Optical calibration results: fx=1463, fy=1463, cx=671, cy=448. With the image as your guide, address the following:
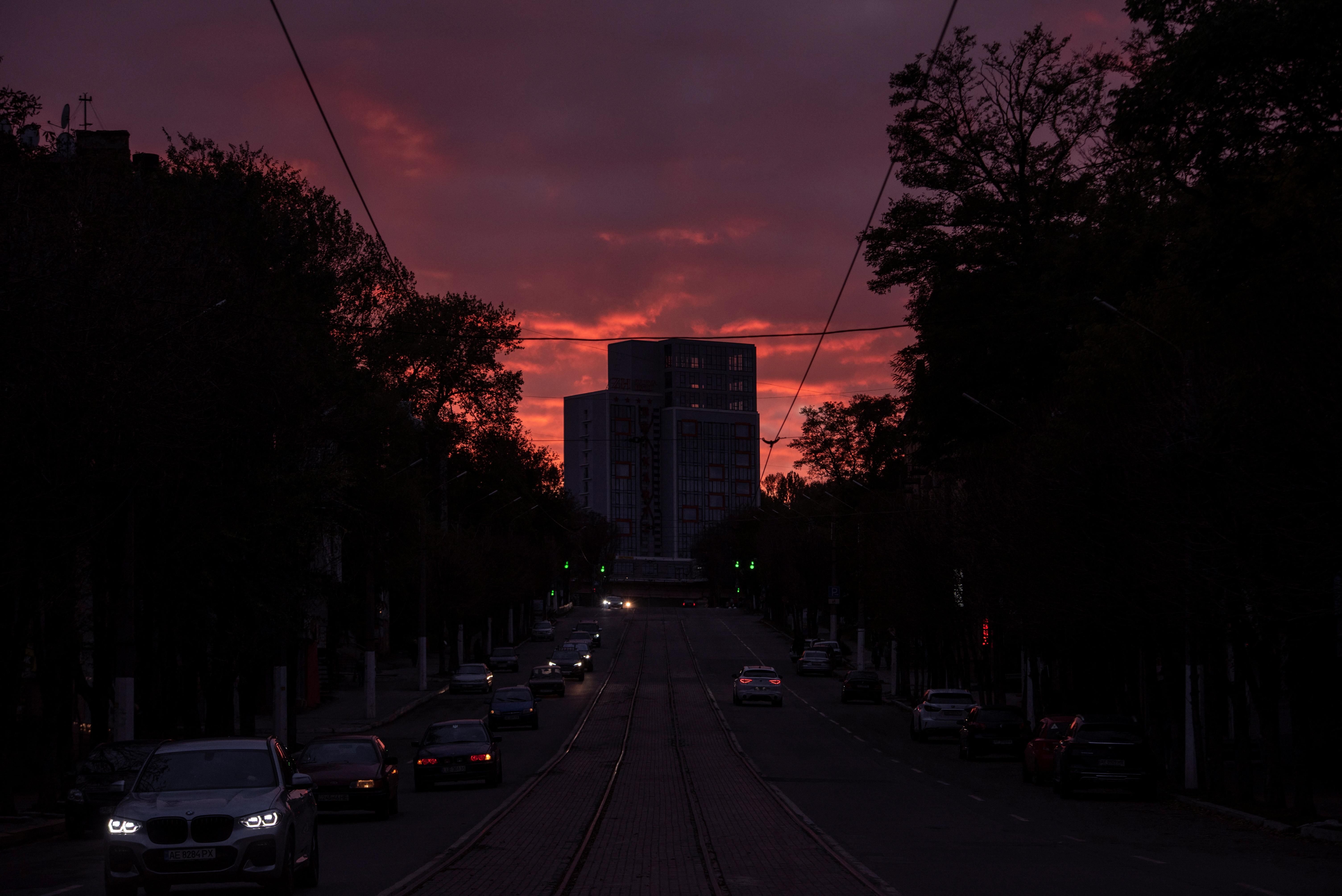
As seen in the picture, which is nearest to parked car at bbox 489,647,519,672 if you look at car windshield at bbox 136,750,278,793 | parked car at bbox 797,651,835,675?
parked car at bbox 797,651,835,675

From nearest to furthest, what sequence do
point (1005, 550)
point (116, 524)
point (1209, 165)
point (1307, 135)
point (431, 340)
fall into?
1. point (1307, 135)
2. point (1209, 165)
3. point (116, 524)
4. point (1005, 550)
5. point (431, 340)

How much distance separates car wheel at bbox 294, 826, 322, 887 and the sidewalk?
2869 centimetres

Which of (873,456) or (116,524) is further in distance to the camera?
(873,456)

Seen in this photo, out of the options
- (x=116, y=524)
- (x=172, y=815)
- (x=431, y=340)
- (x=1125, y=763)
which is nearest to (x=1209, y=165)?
(x=1125, y=763)

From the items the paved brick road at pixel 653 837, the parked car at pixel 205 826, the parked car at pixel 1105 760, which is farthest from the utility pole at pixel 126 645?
the parked car at pixel 1105 760

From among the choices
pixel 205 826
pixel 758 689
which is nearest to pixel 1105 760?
pixel 205 826

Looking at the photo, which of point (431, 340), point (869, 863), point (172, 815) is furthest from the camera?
point (431, 340)

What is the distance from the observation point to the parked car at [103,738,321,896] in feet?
43.5

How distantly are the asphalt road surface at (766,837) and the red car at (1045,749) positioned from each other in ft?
1.46

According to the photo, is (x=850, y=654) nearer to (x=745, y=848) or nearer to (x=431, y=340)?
(x=431, y=340)

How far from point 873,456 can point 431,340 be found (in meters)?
44.3

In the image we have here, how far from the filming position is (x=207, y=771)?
14.4m

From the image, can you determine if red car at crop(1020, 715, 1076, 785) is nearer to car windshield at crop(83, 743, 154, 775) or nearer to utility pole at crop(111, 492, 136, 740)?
car windshield at crop(83, 743, 154, 775)

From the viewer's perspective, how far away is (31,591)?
81.6 feet
